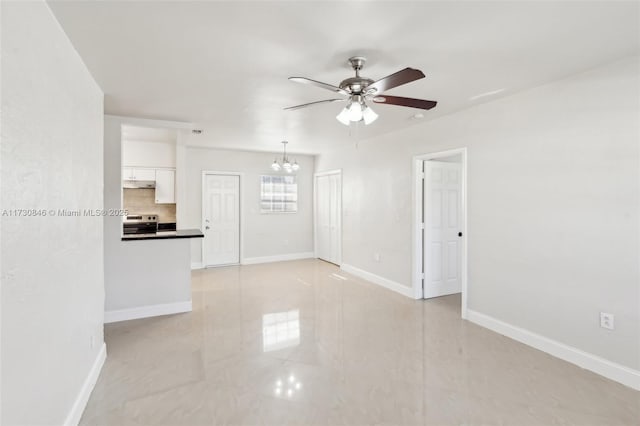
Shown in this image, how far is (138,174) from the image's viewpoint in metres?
5.80

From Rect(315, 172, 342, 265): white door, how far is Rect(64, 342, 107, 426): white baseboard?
4.45 m

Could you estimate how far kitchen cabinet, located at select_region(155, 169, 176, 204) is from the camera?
5953mm

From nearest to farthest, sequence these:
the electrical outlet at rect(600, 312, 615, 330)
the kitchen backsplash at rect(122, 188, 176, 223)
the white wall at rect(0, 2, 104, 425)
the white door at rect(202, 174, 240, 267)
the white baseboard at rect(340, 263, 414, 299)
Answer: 1. the white wall at rect(0, 2, 104, 425)
2. the electrical outlet at rect(600, 312, 615, 330)
3. the white baseboard at rect(340, 263, 414, 299)
4. the kitchen backsplash at rect(122, 188, 176, 223)
5. the white door at rect(202, 174, 240, 267)

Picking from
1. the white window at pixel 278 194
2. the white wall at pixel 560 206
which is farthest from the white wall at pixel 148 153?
the white wall at pixel 560 206

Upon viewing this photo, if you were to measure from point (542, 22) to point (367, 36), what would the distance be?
1.04m

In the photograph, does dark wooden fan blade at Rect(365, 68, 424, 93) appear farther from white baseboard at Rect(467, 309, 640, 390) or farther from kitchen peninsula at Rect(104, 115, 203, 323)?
kitchen peninsula at Rect(104, 115, 203, 323)

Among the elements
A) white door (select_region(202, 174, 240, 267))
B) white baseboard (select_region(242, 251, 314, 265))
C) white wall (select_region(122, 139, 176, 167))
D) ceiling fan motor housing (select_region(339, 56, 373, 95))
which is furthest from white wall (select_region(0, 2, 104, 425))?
white baseboard (select_region(242, 251, 314, 265))

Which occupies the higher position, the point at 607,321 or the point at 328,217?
the point at 328,217

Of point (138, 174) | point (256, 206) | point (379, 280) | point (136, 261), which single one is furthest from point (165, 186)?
point (379, 280)

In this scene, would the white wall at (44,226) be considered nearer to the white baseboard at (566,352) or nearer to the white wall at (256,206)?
the white baseboard at (566,352)

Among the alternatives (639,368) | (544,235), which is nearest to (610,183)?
(544,235)

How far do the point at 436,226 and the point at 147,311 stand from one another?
Result: 3.99 meters

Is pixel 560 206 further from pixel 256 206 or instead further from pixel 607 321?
pixel 256 206

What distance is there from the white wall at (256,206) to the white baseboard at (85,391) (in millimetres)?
3633
